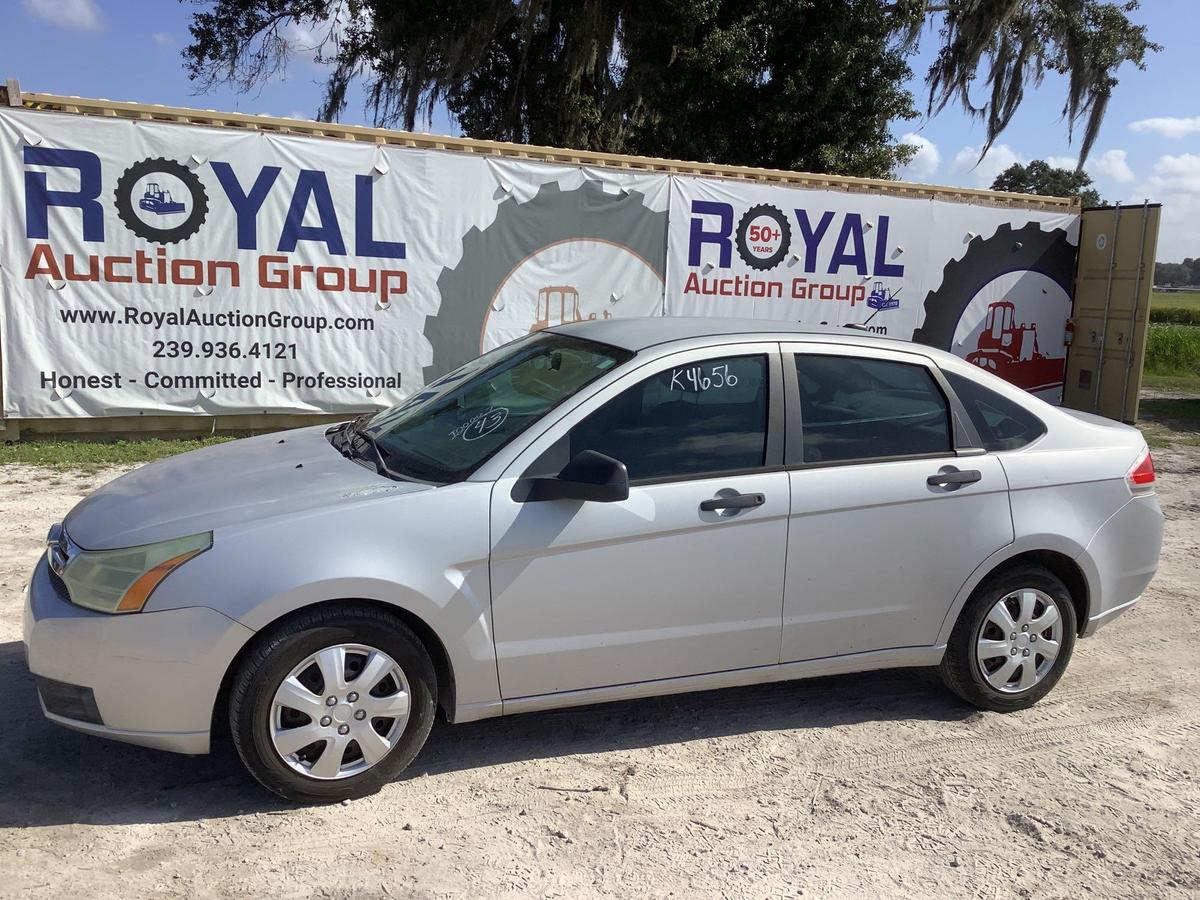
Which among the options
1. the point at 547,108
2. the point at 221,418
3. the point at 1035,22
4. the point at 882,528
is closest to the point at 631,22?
the point at 547,108

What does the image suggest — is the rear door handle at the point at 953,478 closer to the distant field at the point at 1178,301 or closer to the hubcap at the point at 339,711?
the hubcap at the point at 339,711

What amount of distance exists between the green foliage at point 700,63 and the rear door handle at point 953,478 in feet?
47.3

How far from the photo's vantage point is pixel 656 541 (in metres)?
3.73

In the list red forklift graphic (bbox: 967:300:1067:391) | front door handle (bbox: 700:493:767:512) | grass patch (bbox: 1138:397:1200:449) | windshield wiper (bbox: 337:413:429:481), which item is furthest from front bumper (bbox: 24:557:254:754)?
red forklift graphic (bbox: 967:300:1067:391)

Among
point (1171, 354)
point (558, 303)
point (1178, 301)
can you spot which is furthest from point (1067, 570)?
point (1178, 301)

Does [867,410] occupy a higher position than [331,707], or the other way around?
[867,410]

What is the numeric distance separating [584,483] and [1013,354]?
1239 cm

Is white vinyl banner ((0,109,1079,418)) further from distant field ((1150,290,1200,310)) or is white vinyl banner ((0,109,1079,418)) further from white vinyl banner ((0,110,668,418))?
distant field ((1150,290,1200,310))

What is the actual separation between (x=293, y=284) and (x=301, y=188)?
891 millimetres

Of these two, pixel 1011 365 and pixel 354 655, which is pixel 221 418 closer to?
pixel 354 655

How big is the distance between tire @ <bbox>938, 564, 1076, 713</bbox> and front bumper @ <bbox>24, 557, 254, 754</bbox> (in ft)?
9.45

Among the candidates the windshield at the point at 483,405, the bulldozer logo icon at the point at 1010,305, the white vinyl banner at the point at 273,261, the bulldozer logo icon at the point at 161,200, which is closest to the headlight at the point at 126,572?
the windshield at the point at 483,405

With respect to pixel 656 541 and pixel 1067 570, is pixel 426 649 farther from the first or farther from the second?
pixel 1067 570

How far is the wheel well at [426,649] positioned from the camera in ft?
10.8
